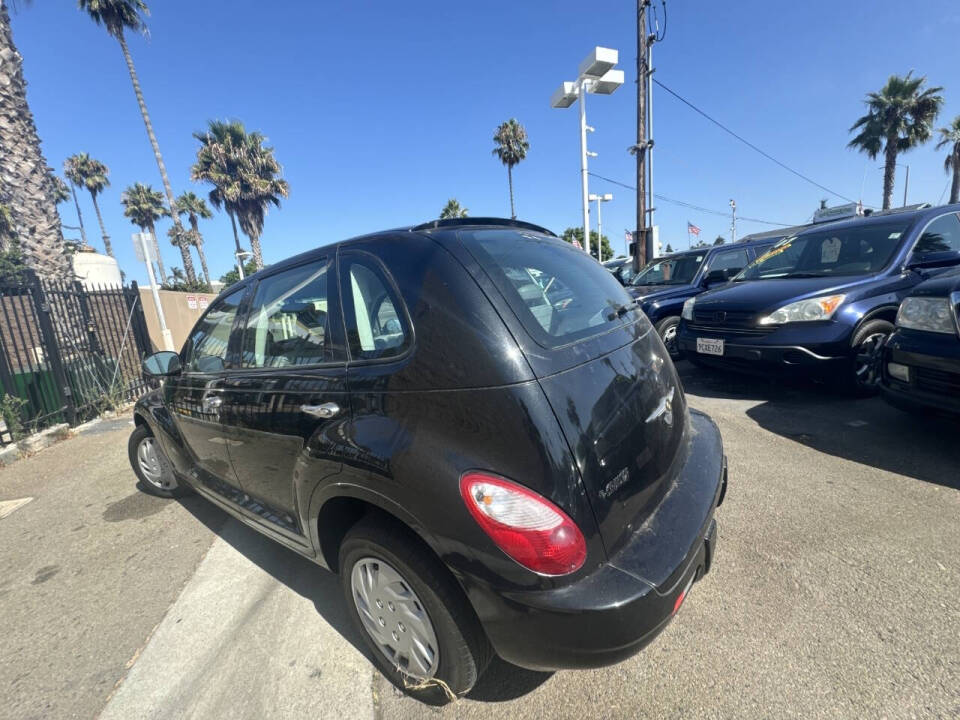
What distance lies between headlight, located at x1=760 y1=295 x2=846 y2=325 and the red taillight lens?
392 centimetres

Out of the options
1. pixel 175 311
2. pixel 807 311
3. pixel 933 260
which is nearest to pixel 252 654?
pixel 807 311

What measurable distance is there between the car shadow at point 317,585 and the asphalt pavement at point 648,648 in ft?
0.03

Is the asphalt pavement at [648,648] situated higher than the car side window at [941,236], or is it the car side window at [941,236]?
the car side window at [941,236]

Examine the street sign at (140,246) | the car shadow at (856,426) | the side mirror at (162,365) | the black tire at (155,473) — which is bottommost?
the car shadow at (856,426)

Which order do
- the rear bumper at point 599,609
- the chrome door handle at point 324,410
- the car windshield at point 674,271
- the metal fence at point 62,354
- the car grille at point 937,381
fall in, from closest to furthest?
the rear bumper at point 599,609 → the chrome door handle at point 324,410 → the car grille at point 937,381 → the metal fence at point 62,354 → the car windshield at point 674,271

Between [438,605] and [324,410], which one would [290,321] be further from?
[438,605]

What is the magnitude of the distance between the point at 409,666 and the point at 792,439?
11.3 feet

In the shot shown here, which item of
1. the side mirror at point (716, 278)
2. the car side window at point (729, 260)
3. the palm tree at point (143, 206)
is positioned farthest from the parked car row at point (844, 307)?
the palm tree at point (143, 206)

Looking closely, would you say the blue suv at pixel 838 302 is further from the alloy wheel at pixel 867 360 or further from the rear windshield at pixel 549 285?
the rear windshield at pixel 549 285

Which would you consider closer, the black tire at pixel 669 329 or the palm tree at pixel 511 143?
Result: the black tire at pixel 669 329

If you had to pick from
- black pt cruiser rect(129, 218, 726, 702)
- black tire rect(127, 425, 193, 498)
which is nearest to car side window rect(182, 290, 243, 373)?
black pt cruiser rect(129, 218, 726, 702)

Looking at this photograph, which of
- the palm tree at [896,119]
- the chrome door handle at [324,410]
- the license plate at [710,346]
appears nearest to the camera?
the chrome door handle at [324,410]

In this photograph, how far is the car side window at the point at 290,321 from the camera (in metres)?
1.84

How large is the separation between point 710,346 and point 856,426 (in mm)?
1424
